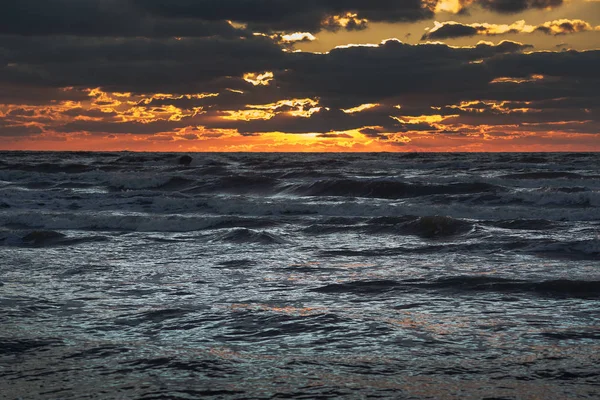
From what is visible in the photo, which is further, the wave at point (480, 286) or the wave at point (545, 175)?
the wave at point (545, 175)

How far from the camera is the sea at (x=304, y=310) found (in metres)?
4.71

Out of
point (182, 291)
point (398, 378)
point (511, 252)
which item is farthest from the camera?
point (511, 252)

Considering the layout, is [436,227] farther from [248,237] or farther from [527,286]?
[527,286]

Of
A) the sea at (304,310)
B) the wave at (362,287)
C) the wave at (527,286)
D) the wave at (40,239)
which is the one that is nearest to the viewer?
the sea at (304,310)

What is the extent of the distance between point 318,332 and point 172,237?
8.58 m

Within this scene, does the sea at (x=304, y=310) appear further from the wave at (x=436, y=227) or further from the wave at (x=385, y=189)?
the wave at (x=385, y=189)

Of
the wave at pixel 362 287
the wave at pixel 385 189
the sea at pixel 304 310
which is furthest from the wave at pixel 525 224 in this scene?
the wave at pixel 385 189

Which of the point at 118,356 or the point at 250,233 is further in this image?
the point at 250,233

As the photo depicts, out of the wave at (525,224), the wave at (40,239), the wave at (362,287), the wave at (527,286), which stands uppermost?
the wave at (40,239)

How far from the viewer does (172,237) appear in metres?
14.1

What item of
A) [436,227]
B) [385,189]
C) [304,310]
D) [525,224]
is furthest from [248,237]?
[385,189]

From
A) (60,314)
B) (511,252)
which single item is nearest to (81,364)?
(60,314)

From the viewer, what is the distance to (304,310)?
693 cm

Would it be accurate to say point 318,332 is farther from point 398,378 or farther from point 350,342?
point 398,378
